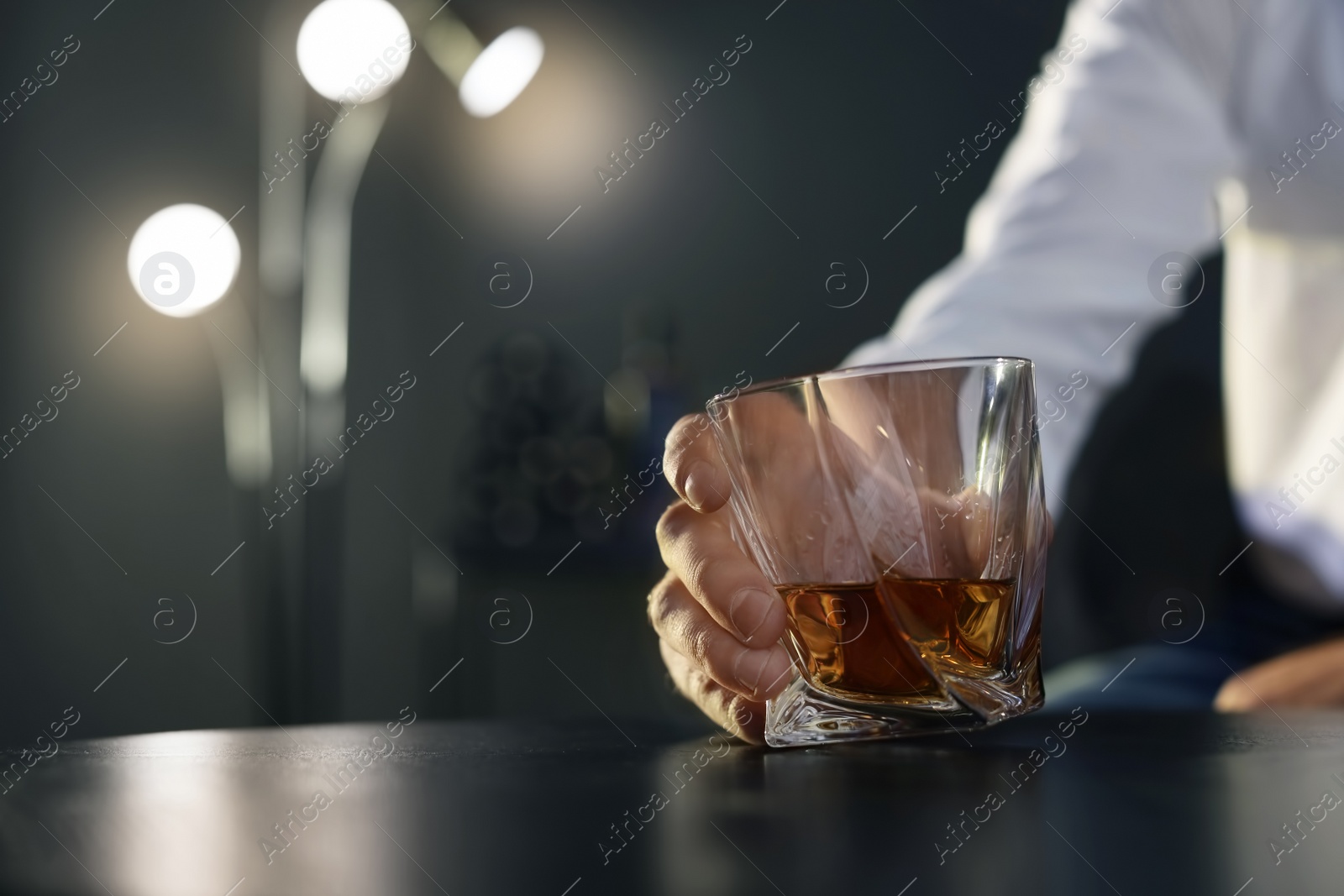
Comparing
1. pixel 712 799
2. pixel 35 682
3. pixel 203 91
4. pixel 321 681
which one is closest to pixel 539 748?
pixel 712 799

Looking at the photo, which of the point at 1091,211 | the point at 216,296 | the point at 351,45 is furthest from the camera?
the point at 216,296

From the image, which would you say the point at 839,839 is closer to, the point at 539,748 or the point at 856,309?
the point at 539,748

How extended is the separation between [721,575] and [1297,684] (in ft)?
2.01

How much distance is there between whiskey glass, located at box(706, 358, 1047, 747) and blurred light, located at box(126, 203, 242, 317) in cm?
155

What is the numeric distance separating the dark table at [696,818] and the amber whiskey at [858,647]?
22 mm

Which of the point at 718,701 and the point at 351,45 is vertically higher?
the point at 351,45

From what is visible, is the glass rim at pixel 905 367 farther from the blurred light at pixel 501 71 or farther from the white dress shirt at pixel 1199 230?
the blurred light at pixel 501 71

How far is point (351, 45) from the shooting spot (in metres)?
1.60

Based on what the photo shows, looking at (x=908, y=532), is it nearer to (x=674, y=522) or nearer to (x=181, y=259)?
(x=674, y=522)

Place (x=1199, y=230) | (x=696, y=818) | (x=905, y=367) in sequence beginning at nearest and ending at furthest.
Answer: (x=696, y=818) → (x=905, y=367) → (x=1199, y=230)

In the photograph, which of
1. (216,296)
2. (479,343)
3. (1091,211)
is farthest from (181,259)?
(1091,211)

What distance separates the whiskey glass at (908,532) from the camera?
0.36m

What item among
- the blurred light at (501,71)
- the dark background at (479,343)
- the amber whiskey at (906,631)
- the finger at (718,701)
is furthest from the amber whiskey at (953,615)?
the dark background at (479,343)

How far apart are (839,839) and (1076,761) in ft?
0.52
